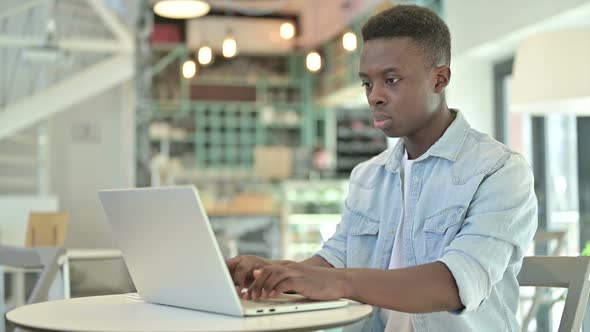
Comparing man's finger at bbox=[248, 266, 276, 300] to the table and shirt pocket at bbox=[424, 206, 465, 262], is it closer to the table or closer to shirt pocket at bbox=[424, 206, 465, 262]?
the table

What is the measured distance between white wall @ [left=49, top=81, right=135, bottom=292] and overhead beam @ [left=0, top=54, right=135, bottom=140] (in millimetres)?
2160

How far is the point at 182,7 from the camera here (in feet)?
20.4

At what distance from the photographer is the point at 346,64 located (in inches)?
424

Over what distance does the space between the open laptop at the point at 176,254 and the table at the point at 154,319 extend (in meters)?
0.02

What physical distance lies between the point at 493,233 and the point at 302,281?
1.30 feet

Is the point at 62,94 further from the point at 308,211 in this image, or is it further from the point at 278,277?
the point at 278,277

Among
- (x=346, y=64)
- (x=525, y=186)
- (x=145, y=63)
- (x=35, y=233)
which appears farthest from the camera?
(x=346, y=64)

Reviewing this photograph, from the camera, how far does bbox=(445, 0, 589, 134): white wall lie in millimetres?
5469

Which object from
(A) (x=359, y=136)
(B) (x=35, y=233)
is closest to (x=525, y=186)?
(B) (x=35, y=233)

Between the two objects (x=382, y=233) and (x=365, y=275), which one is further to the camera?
(x=382, y=233)

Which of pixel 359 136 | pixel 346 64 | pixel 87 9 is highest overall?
pixel 87 9

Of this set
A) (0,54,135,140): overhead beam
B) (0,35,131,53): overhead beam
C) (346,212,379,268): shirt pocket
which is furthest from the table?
(0,54,135,140): overhead beam

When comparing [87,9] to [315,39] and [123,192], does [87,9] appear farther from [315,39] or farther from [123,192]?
[123,192]

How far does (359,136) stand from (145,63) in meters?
6.49
